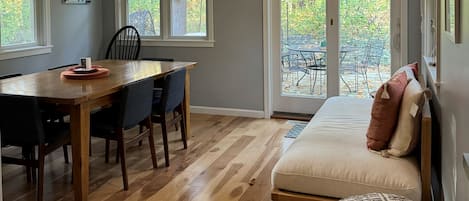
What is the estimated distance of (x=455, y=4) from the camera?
5.80 feet

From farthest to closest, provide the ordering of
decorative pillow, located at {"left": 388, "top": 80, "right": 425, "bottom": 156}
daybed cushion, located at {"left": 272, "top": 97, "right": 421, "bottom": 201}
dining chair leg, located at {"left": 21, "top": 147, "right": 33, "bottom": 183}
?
dining chair leg, located at {"left": 21, "top": 147, "right": 33, "bottom": 183}, decorative pillow, located at {"left": 388, "top": 80, "right": 425, "bottom": 156}, daybed cushion, located at {"left": 272, "top": 97, "right": 421, "bottom": 201}

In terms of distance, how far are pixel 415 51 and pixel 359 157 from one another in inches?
107

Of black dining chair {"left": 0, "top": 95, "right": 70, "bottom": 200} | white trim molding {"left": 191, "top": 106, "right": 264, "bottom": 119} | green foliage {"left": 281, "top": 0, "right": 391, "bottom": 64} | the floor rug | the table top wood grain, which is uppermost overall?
green foliage {"left": 281, "top": 0, "right": 391, "bottom": 64}

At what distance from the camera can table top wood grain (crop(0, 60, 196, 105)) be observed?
3.02 meters

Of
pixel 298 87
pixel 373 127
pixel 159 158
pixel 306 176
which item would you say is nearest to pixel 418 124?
pixel 373 127

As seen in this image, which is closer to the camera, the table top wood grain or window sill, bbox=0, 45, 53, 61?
the table top wood grain

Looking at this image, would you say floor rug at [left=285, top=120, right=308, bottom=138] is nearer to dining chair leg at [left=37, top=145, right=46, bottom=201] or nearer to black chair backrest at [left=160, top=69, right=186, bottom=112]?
black chair backrest at [left=160, top=69, right=186, bottom=112]

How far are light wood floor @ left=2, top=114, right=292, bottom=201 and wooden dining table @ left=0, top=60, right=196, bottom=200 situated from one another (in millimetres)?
327

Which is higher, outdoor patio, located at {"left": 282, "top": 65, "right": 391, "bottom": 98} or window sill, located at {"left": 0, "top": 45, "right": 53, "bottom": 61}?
window sill, located at {"left": 0, "top": 45, "right": 53, "bottom": 61}

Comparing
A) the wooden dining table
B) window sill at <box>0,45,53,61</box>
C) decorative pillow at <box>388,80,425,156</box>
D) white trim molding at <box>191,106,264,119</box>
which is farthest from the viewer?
white trim molding at <box>191,106,264,119</box>

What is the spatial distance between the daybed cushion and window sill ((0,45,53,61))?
322 centimetres

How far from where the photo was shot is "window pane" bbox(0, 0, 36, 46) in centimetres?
484

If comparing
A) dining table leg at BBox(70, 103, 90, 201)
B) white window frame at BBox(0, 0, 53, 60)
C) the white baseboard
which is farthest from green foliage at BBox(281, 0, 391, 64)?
dining table leg at BBox(70, 103, 90, 201)

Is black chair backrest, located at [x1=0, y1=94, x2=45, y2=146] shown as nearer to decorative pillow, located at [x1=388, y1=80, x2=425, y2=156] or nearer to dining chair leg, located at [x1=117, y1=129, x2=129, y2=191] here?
dining chair leg, located at [x1=117, y1=129, x2=129, y2=191]
